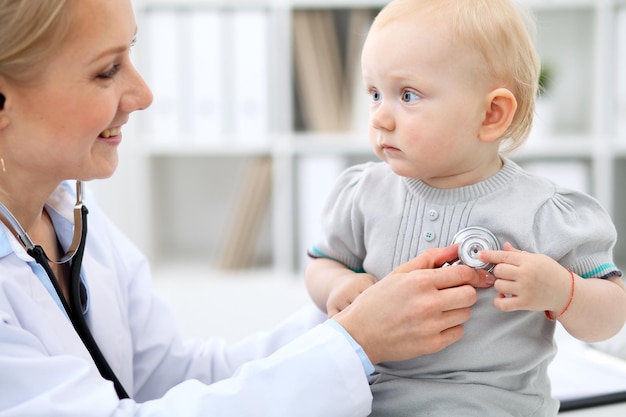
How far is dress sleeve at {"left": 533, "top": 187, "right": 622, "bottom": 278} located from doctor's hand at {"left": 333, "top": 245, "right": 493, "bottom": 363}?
94mm

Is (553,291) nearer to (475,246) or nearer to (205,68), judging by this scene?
(475,246)

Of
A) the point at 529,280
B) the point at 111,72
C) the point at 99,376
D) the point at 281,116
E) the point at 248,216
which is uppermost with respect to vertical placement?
the point at 111,72

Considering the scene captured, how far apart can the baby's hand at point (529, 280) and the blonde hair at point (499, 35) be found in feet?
0.61

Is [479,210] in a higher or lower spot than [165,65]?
lower

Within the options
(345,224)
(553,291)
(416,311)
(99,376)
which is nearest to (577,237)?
(553,291)

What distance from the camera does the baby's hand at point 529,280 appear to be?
0.92 meters

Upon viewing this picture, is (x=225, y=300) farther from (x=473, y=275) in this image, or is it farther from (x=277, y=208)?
(x=473, y=275)

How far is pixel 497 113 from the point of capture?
3.33 ft

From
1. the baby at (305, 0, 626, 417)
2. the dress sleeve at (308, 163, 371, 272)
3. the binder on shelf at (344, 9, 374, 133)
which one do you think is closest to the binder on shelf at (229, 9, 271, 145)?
the binder on shelf at (344, 9, 374, 133)

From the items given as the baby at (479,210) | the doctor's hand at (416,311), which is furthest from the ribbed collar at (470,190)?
the doctor's hand at (416,311)

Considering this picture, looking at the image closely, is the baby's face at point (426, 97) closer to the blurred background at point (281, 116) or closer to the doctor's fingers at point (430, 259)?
the doctor's fingers at point (430, 259)

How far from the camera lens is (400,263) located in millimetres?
1075

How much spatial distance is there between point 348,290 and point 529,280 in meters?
0.25

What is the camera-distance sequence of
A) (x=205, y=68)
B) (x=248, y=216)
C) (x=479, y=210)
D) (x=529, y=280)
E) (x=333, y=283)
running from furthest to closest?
(x=248, y=216), (x=205, y=68), (x=333, y=283), (x=479, y=210), (x=529, y=280)
